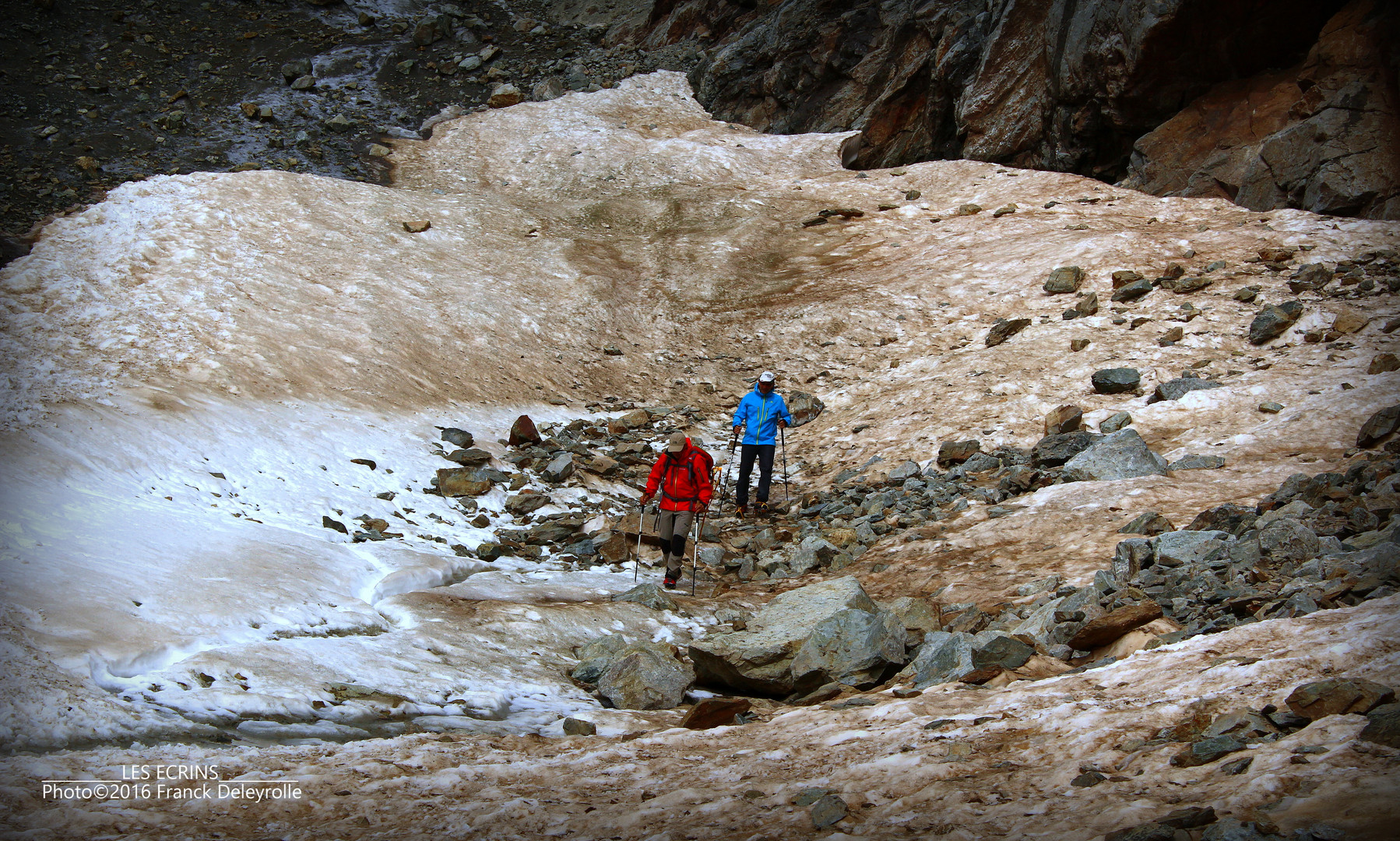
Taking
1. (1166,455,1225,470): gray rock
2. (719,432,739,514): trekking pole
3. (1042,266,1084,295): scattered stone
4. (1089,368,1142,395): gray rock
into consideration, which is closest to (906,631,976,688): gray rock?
(1166,455,1225,470): gray rock

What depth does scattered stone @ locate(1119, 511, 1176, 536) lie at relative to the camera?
29.7ft

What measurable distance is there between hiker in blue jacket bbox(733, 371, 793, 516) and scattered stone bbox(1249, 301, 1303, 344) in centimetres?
734

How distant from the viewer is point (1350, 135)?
1630 cm

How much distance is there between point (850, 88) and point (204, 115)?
20494 millimetres

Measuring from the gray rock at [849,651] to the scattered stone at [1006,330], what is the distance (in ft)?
30.7

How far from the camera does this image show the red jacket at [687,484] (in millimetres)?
10883

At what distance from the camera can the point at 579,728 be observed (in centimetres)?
672

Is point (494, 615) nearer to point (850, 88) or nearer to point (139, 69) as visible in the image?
point (850, 88)

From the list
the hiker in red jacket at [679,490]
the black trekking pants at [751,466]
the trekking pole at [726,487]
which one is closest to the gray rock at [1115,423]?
the black trekking pants at [751,466]

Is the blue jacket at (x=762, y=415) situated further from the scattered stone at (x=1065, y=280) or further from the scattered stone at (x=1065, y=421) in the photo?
the scattered stone at (x=1065, y=280)

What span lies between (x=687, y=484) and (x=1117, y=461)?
551 centimetres

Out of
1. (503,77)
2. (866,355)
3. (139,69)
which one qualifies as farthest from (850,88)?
(139,69)

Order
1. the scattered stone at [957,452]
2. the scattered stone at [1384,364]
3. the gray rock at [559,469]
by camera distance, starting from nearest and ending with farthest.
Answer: the scattered stone at [1384,364] < the scattered stone at [957,452] < the gray rock at [559,469]

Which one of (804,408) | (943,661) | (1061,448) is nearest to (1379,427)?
(1061,448)
